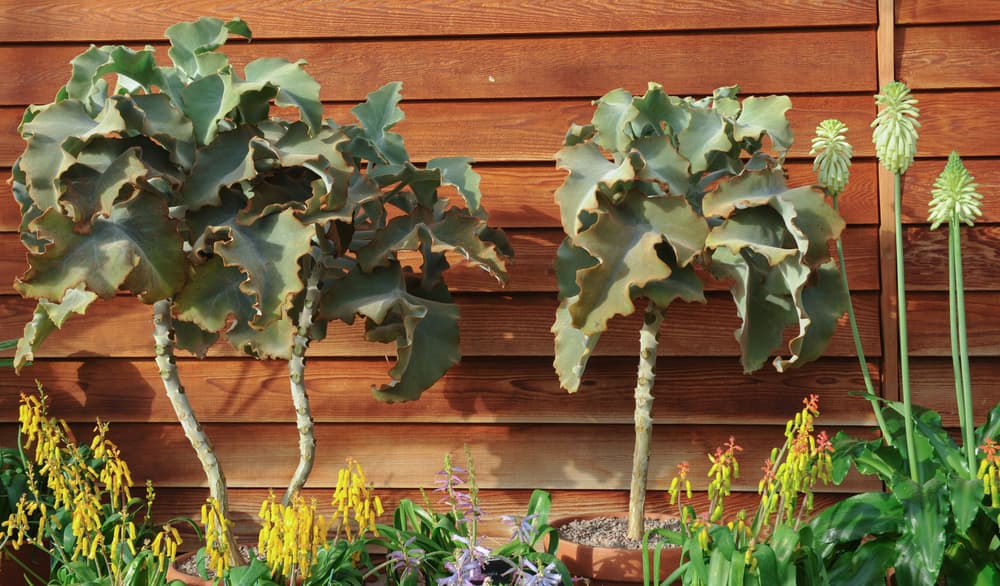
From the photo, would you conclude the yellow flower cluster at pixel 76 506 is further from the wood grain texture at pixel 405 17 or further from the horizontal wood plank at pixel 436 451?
the wood grain texture at pixel 405 17

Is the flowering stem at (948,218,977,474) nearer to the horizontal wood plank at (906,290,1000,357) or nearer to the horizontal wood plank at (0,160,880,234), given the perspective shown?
the horizontal wood plank at (906,290,1000,357)

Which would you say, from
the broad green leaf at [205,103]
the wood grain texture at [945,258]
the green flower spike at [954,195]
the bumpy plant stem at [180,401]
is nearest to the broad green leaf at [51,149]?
the broad green leaf at [205,103]

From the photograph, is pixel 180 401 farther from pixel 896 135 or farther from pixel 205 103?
pixel 896 135

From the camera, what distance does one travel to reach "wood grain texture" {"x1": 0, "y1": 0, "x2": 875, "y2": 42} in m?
2.93

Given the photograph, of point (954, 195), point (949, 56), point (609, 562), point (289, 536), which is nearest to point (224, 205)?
point (289, 536)

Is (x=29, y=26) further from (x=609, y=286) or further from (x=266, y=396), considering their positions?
(x=609, y=286)

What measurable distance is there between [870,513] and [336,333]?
5.29ft

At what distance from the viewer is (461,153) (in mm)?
2992

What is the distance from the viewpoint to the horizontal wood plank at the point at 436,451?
2.99 metres

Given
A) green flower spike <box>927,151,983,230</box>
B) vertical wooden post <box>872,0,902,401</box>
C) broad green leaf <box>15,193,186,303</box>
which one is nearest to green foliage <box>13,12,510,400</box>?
broad green leaf <box>15,193,186,303</box>

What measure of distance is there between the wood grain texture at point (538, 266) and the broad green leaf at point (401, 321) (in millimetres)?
419

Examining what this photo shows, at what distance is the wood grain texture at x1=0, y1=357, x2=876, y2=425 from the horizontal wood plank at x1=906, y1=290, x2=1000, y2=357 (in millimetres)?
168

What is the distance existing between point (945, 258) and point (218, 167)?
6.87ft

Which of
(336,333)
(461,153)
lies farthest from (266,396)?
(461,153)
